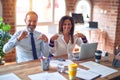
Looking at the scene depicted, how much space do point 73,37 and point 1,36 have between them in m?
1.26

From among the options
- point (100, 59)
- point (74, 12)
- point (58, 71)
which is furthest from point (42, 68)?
point (74, 12)

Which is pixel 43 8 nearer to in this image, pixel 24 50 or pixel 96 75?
pixel 24 50

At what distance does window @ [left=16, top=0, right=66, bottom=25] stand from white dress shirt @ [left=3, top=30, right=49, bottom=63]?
1855 millimetres

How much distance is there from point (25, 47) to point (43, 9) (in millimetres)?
2292

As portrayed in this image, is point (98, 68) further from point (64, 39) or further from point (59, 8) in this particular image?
point (59, 8)

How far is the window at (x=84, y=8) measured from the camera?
5085 mm

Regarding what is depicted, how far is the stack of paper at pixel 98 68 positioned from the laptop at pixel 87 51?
4.9 inches

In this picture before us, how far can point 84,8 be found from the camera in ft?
17.2

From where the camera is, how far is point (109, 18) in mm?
4934

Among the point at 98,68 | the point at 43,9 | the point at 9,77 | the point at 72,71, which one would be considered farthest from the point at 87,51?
the point at 43,9

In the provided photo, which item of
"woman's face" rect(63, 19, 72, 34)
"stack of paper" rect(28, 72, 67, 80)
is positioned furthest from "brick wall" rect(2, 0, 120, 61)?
"stack of paper" rect(28, 72, 67, 80)

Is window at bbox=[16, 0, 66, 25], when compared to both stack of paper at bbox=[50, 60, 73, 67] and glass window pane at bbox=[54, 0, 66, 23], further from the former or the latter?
stack of paper at bbox=[50, 60, 73, 67]

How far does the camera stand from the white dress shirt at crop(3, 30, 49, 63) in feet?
7.49

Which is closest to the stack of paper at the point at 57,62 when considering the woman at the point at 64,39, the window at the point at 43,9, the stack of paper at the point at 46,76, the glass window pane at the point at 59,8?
the stack of paper at the point at 46,76
